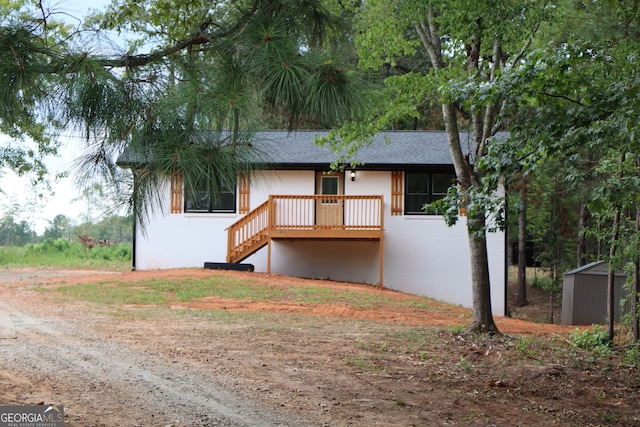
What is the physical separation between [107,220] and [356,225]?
17.4 m

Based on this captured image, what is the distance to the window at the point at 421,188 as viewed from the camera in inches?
881

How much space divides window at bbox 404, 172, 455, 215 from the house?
0.03 meters

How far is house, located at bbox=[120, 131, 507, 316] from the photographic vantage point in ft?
70.8

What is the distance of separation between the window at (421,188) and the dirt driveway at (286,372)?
778cm

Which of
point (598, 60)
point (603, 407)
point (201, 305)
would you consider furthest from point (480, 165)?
point (201, 305)

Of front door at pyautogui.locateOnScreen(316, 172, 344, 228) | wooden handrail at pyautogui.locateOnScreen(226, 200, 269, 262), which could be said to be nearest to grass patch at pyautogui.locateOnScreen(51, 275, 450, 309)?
wooden handrail at pyautogui.locateOnScreen(226, 200, 269, 262)

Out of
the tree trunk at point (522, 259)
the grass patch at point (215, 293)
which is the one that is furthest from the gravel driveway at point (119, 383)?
the tree trunk at point (522, 259)

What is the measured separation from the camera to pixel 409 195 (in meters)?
22.5

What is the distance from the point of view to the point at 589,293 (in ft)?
64.7

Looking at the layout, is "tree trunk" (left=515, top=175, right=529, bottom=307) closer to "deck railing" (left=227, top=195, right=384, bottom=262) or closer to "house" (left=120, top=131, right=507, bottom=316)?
"house" (left=120, top=131, right=507, bottom=316)

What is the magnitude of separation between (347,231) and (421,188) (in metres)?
2.94

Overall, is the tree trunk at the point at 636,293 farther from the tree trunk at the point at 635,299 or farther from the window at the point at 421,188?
the window at the point at 421,188

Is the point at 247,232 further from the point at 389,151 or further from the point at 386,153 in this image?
the point at 389,151

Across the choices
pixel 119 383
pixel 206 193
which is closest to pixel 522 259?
pixel 119 383
